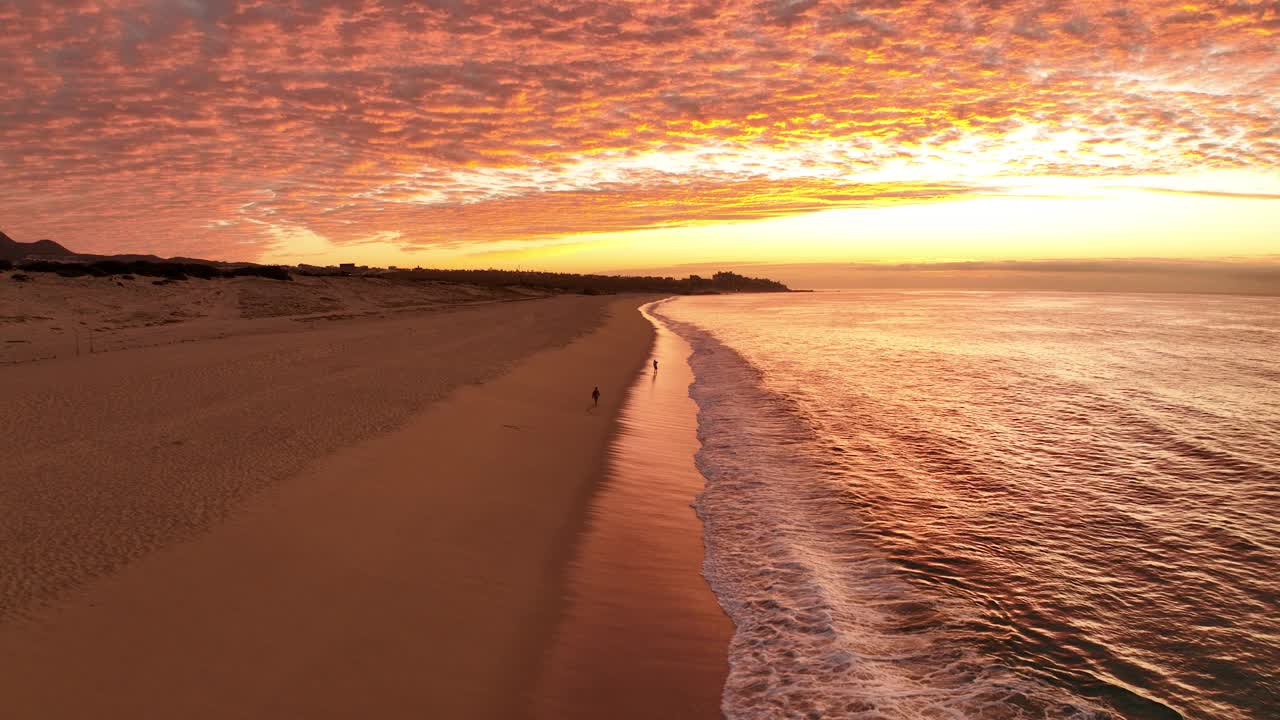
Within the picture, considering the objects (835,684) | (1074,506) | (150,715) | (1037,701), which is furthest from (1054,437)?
(150,715)

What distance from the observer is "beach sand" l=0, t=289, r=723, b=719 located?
518cm

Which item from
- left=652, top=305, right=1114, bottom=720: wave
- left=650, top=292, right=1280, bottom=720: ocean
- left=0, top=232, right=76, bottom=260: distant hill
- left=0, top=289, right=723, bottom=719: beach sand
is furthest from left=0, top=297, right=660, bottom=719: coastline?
left=0, top=232, right=76, bottom=260: distant hill

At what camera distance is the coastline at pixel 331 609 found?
16.4ft

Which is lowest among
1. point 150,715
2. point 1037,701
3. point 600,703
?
point 1037,701

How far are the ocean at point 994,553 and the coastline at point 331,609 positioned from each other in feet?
7.76

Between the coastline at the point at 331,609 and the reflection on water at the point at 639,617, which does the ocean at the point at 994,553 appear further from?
the coastline at the point at 331,609

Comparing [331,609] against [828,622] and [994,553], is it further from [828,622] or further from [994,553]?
[994,553]

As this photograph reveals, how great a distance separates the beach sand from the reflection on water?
0.27m

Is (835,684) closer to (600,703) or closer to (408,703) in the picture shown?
(600,703)

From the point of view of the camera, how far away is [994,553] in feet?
30.8

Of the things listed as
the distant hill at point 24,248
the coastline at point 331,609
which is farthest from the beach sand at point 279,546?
the distant hill at point 24,248

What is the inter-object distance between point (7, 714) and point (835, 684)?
6451 millimetres

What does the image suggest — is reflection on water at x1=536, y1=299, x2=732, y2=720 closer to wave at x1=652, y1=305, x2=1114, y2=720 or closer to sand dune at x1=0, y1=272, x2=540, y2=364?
wave at x1=652, y1=305, x2=1114, y2=720

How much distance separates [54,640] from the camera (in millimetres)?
5316
